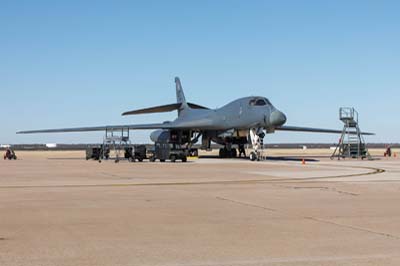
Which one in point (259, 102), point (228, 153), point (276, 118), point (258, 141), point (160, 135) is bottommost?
point (228, 153)

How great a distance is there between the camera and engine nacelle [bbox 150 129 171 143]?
5368cm

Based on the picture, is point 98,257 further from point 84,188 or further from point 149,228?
point 84,188

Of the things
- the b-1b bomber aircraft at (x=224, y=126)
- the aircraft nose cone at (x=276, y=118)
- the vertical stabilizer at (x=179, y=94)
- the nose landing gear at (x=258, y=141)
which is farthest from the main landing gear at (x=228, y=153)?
the vertical stabilizer at (x=179, y=94)

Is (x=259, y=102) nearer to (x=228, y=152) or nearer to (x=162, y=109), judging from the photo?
(x=228, y=152)

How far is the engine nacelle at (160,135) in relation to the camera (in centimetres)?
5368

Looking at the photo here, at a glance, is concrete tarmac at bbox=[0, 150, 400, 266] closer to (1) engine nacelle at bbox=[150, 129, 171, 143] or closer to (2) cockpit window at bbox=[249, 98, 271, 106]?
(2) cockpit window at bbox=[249, 98, 271, 106]

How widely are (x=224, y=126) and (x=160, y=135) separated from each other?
9.23 metres

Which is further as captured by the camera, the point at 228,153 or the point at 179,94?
the point at 179,94

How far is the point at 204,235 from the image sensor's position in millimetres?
8844

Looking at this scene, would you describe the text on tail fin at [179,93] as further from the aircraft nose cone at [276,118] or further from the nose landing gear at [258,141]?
the aircraft nose cone at [276,118]

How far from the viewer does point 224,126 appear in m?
47.2

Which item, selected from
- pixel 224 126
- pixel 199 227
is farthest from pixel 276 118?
pixel 199 227

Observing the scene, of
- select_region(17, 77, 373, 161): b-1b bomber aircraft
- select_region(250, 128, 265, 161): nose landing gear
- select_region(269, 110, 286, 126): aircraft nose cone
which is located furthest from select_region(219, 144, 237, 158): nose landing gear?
select_region(269, 110, 286, 126): aircraft nose cone

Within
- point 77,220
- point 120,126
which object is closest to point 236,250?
point 77,220
